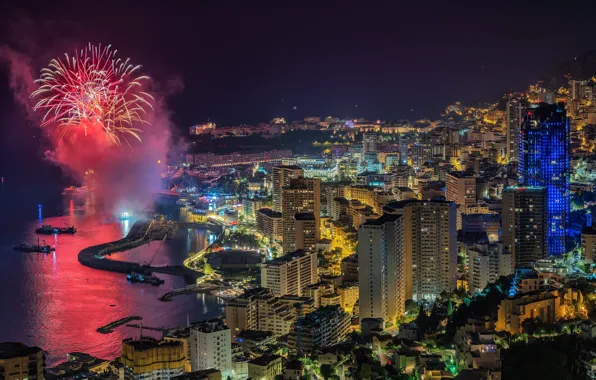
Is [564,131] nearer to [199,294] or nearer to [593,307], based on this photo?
[593,307]

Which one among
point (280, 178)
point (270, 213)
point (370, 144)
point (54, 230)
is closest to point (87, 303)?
point (270, 213)

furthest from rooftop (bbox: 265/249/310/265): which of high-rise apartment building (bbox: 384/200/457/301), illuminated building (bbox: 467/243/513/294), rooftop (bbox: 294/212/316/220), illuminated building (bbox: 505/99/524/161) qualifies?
illuminated building (bbox: 505/99/524/161)

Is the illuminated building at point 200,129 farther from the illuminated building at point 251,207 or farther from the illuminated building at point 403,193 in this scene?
the illuminated building at point 403,193

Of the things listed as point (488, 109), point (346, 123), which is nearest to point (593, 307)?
point (488, 109)

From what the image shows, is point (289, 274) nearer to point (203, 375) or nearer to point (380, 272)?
point (380, 272)

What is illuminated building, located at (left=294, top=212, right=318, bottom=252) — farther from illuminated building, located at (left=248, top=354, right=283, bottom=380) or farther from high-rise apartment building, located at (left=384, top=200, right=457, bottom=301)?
illuminated building, located at (left=248, top=354, right=283, bottom=380)

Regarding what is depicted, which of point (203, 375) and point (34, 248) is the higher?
point (34, 248)

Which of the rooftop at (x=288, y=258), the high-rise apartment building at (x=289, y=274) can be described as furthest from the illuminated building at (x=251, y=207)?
the high-rise apartment building at (x=289, y=274)
